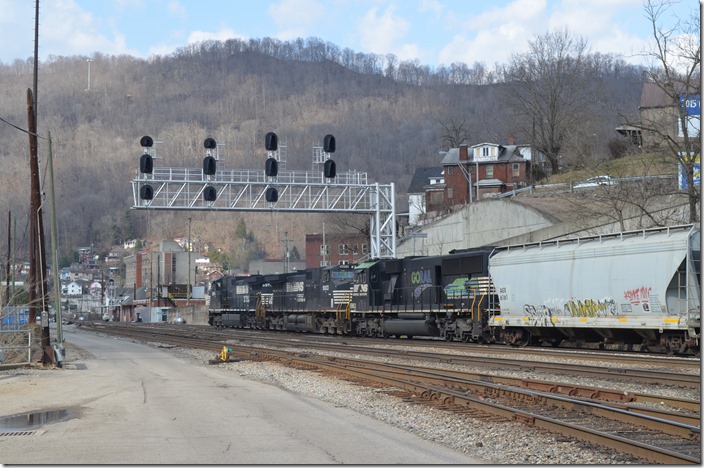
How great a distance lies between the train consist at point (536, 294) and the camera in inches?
1024

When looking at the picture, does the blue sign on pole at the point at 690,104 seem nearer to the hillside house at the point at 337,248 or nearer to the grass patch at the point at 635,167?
the grass patch at the point at 635,167

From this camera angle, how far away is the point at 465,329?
37.3 meters

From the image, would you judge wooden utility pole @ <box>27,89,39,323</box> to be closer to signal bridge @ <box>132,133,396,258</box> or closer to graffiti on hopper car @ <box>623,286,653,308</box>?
signal bridge @ <box>132,133,396,258</box>

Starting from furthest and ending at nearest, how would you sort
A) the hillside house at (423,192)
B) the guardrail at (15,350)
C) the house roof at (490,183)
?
the hillside house at (423,192) → the house roof at (490,183) → the guardrail at (15,350)

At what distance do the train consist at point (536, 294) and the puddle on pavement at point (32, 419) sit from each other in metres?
17.4

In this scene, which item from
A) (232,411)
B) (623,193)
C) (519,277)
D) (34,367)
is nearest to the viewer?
(232,411)

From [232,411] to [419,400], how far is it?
12.6 ft

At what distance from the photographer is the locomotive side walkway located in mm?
11703

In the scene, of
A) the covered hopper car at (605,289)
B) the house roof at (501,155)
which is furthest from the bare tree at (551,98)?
the covered hopper car at (605,289)

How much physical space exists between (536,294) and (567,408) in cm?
1726

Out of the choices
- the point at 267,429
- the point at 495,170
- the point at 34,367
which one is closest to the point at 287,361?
the point at 34,367


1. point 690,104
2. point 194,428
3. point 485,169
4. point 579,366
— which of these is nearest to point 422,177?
point 485,169

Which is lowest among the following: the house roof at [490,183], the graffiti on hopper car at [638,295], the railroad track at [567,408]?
the railroad track at [567,408]

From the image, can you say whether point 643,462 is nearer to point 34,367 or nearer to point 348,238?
point 34,367
